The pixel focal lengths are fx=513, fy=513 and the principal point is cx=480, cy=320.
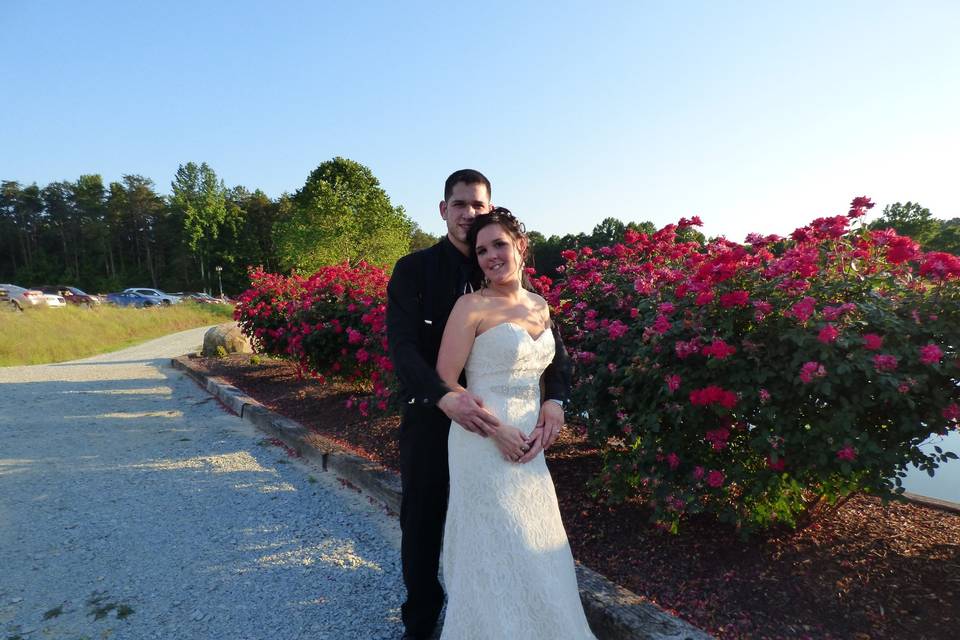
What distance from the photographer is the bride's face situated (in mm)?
2014

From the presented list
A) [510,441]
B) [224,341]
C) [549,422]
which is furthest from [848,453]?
[224,341]

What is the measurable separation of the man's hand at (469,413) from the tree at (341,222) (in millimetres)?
31707

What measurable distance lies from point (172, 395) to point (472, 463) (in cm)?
863

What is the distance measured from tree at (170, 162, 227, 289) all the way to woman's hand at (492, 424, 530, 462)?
60.7 m

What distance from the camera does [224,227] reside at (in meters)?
55.8

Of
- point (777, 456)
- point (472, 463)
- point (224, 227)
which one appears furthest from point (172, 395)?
point (224, 227)

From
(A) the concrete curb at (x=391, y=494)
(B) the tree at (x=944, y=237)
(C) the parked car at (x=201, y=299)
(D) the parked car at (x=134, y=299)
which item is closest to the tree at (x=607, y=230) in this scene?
(B) the tree at (x=944, y=237)

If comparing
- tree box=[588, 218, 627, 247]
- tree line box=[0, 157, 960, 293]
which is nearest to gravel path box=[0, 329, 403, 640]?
tree line box=[0, 157, 960, 293]

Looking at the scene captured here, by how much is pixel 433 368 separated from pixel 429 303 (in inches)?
13.3

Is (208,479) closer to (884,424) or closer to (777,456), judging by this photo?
(777,456)

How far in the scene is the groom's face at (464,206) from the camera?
2.29m

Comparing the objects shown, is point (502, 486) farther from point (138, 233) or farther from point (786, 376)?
point (138, 233)

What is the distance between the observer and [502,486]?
6.60 ft

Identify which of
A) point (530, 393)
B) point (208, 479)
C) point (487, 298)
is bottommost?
point (208, 479)
